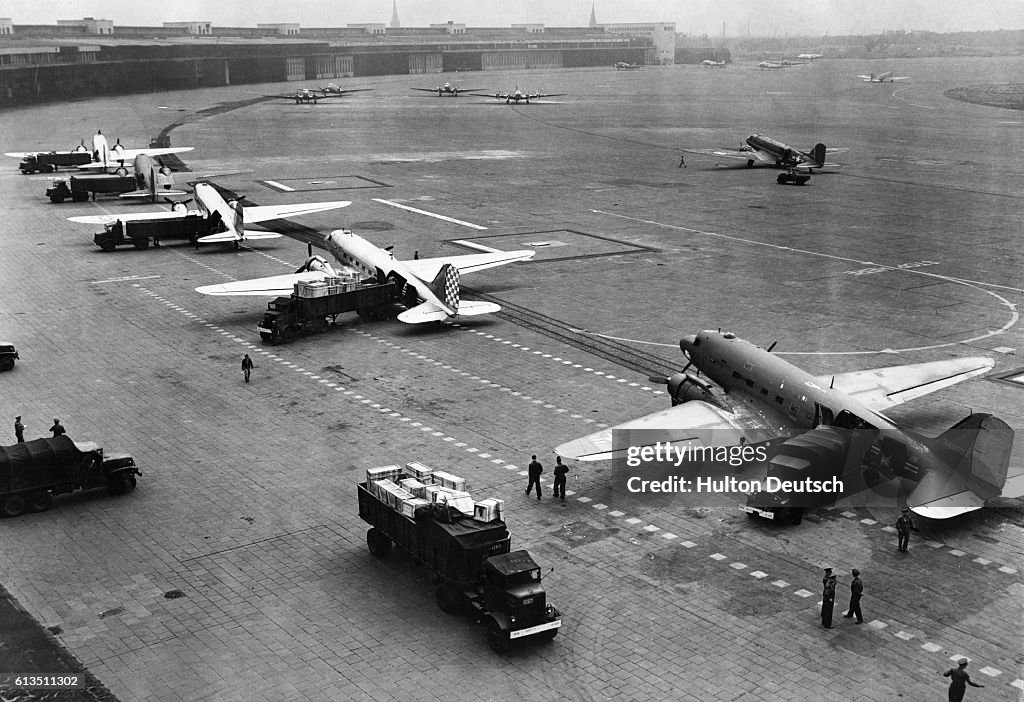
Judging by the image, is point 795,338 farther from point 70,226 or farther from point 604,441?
point 70,226

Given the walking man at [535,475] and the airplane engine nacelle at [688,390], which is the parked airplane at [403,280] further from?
the walking man at [535,475]

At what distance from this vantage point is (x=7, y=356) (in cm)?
5291

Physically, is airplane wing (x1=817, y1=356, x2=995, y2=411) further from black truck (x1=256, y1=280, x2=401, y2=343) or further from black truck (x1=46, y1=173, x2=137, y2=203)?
black truck (x1=46, y1=173, x2=137, y2=203)

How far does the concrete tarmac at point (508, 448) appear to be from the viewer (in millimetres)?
28344

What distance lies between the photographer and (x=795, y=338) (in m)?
58.8

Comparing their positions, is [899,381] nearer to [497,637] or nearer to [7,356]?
[497,637]

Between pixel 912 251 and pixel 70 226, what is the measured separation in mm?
71257

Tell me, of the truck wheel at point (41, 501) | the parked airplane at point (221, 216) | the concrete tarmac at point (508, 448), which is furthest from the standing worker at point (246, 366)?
the parked airplane at point (221, 216)

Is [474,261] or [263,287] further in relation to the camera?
[474,261]

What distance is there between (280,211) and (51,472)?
54657 mm

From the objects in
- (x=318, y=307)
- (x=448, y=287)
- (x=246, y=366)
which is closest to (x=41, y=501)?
(x=246, y=366)

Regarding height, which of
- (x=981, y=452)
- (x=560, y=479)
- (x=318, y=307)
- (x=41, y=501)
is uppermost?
(x=318, y=307)

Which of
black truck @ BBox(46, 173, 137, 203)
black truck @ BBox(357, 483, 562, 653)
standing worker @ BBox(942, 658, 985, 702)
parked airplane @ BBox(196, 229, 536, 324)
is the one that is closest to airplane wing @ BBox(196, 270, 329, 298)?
parked airplane @ BBox(196, 229, 536, 324)

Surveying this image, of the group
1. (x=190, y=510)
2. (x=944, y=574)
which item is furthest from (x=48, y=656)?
(x=944, y=574)
